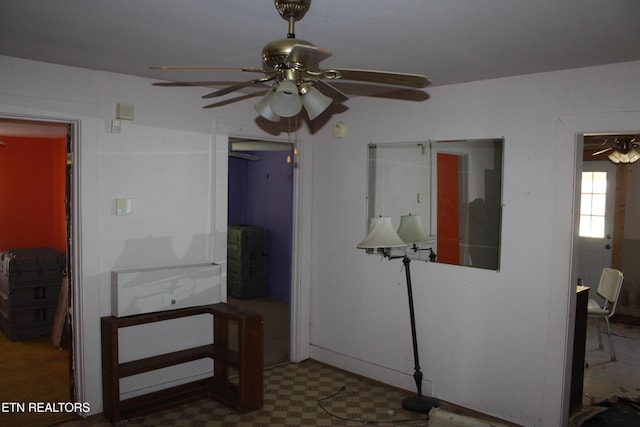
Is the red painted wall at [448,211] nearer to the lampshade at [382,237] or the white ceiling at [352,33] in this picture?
the lampshade at [382,237]

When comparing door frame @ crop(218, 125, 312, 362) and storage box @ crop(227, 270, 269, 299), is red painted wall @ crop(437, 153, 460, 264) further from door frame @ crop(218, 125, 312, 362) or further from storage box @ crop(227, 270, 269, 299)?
storage box @ crop(227, 270, 269, 299)

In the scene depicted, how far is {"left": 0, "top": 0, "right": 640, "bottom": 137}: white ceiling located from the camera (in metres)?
2.05

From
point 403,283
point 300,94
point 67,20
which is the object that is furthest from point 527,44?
point 67,20

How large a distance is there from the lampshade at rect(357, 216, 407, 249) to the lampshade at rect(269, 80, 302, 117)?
1.70 m

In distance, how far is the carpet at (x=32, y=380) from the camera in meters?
3.32

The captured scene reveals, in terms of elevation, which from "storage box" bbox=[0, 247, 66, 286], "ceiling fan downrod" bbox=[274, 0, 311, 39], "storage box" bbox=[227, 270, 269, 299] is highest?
"ceiling fan downrod" bbox=[274, 0, 311, 39]

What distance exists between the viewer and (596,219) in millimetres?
6305

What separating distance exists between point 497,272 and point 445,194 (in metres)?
0.68

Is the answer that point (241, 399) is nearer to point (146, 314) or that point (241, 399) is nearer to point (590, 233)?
point (146, 314)

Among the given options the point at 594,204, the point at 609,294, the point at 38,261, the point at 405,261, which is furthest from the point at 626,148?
the point at 38,261

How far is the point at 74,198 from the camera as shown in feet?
10.6

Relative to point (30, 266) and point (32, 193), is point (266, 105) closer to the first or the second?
point (30, 266)

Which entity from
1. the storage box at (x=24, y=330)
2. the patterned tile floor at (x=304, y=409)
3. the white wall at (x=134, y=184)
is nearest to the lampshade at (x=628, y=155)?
the patterned tile floor at (x=304, y=409)

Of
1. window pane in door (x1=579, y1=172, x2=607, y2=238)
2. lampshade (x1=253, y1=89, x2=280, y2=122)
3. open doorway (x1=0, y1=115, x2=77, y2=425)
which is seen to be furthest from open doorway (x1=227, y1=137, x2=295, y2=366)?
Result: lampshade (x1=253, y1=89, x2=280, y2=122)
